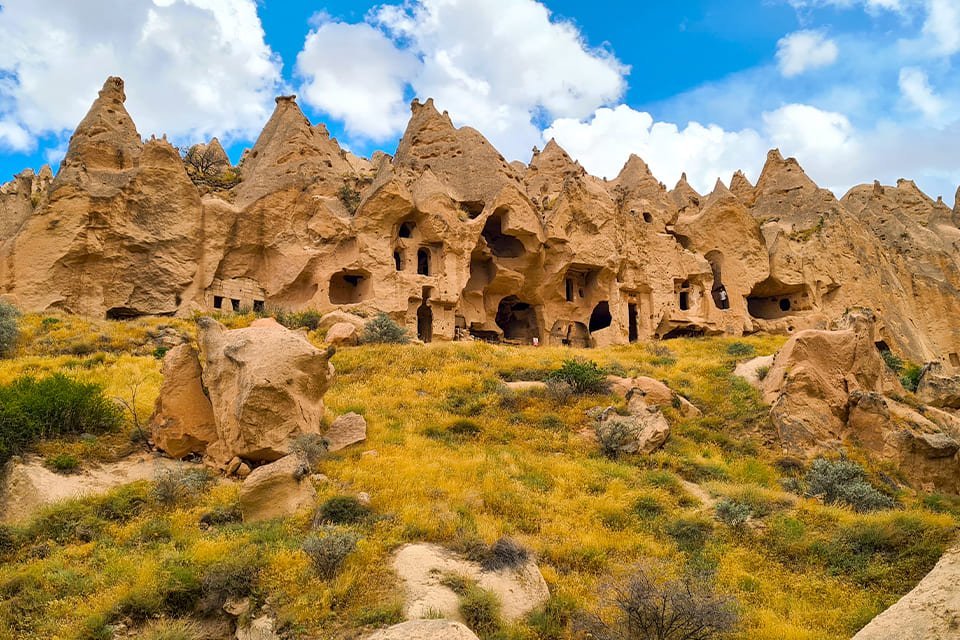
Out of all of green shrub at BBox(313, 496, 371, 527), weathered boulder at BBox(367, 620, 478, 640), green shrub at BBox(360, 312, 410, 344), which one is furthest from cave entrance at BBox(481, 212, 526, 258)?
weathered boulder at BBox(367, 620, 478, 640)

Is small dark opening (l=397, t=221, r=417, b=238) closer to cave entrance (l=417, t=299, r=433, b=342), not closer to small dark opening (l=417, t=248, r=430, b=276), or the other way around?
small dark opening (l=417, t=248, r=430, b=276)

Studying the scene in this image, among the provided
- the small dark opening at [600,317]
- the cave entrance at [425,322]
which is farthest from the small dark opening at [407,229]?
the small dark opening at [600,317]

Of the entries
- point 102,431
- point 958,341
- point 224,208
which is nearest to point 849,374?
point 102,431

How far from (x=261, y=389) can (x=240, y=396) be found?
430 millimetres

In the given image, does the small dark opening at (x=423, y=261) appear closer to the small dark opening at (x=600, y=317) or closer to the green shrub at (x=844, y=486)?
the small dark opening at (x=600, y=317)

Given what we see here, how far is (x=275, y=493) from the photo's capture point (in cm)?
1024

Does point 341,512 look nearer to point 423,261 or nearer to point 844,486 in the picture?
point 844,486

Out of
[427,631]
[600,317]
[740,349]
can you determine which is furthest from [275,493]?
[600,317]

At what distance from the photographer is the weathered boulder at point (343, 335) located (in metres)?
21.9

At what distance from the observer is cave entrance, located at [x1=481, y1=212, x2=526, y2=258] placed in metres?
31.1

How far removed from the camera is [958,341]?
3875 cm

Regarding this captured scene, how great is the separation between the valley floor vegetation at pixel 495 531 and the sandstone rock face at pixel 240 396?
732 mm

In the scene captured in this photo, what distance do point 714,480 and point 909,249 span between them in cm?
3713

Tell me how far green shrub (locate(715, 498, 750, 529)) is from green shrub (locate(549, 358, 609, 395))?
21.7ft
